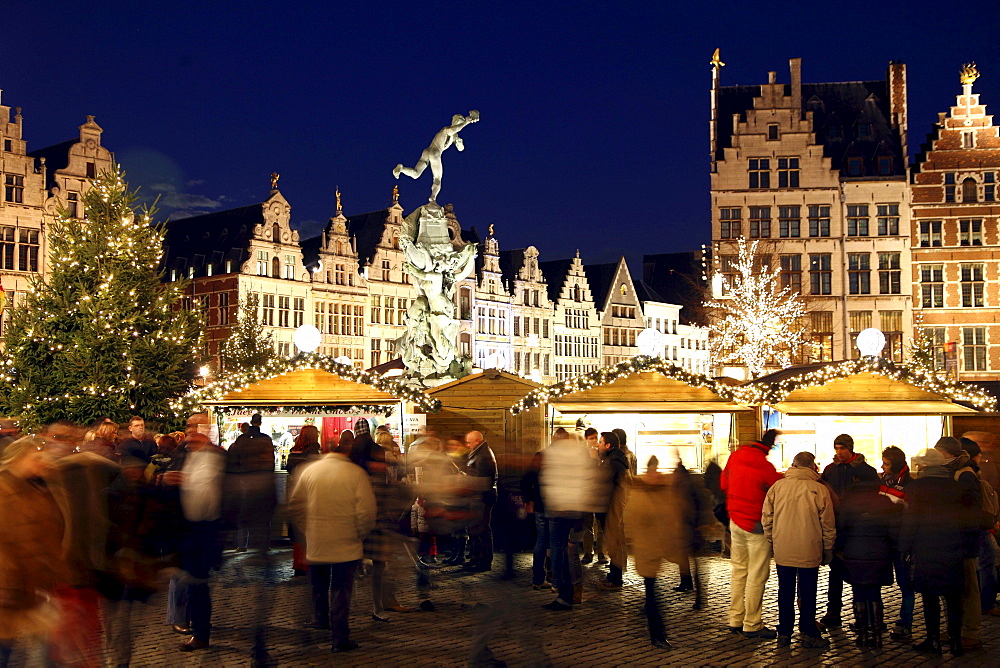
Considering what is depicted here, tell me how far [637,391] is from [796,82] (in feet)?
96.4

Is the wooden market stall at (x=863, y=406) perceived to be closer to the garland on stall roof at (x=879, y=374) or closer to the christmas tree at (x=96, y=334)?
the garland on stall roof at (x=879, y=374)

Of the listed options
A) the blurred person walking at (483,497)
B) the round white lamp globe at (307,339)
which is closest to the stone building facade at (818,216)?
the round white lamp globe at (307,339)

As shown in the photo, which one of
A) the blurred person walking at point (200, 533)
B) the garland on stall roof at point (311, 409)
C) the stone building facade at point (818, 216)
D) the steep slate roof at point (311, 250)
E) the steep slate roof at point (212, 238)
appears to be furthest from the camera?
the steep slate roof at point (311, 250)

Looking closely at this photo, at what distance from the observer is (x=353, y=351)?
49.6 metres

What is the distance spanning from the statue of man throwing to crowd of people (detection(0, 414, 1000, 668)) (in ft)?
34.9

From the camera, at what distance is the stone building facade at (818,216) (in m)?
39.8

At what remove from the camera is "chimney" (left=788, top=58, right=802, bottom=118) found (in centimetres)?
4038

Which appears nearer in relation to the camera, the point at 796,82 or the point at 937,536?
the point at 937,536

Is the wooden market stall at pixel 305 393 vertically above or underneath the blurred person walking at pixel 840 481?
above

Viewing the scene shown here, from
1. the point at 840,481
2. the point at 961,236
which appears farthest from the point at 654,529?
the point at 961,236

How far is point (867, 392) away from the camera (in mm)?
15414

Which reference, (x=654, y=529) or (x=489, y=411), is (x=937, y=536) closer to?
(x=654, y=529)

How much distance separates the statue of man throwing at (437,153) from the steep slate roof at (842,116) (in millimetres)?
23473

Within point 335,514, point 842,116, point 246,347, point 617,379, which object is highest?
point 842,116
